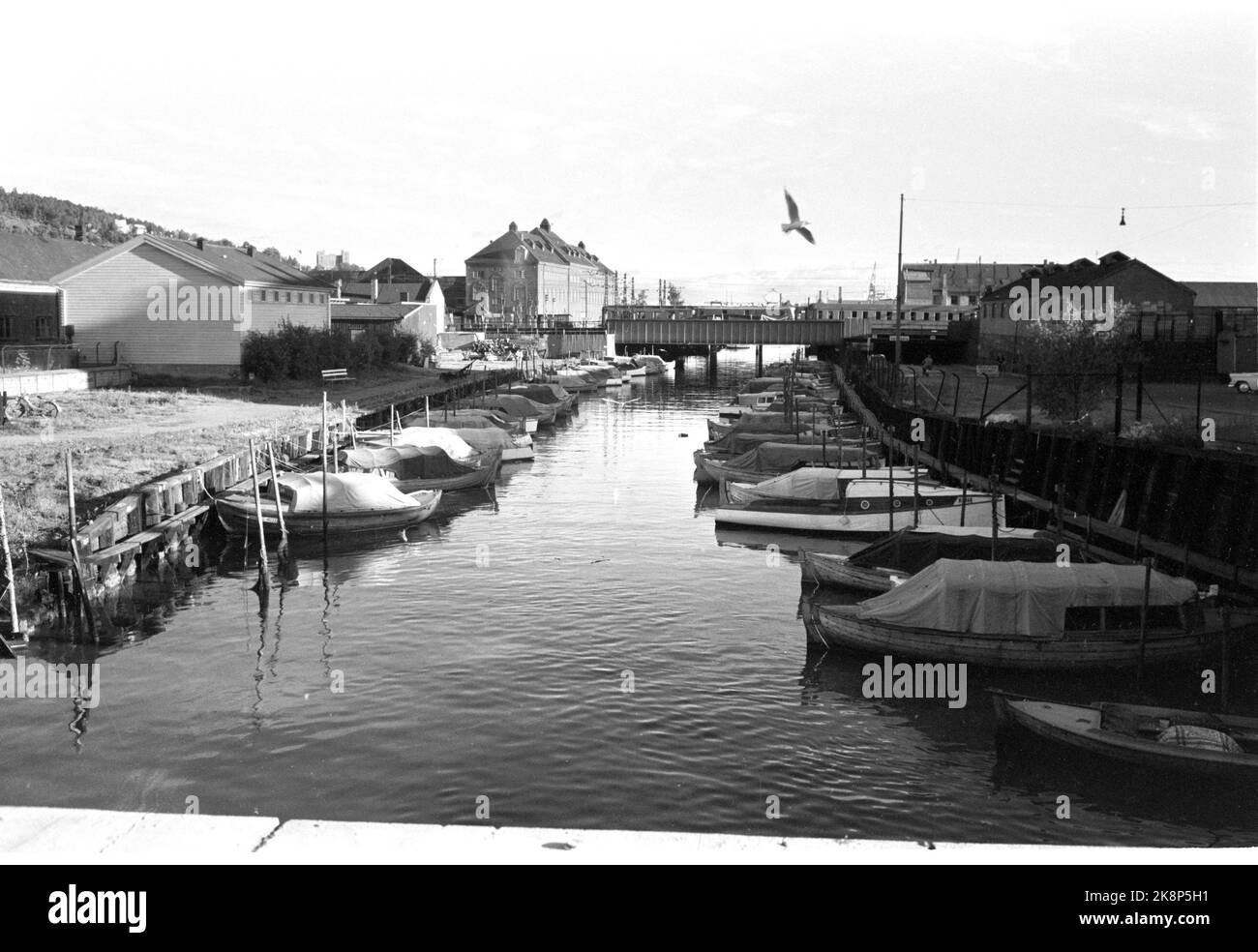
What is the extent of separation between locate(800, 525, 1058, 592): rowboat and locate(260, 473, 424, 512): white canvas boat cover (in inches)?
660

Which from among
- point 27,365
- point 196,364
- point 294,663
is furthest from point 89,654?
point 196,364

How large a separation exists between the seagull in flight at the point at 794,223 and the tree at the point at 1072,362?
21.2 metres

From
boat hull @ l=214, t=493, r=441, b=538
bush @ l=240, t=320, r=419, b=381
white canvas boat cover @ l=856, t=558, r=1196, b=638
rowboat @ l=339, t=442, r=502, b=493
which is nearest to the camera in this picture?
white canvas boat cover @ l=856, t=558, r=1196, b=638

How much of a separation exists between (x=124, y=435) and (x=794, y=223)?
3414cm

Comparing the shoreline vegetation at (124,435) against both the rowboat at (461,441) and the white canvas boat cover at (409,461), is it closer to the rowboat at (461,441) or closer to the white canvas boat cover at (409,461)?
the rowboat at (461,441)

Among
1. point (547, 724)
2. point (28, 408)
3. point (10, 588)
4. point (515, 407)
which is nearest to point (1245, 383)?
point (515, 407)

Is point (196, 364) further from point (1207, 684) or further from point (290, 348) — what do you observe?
point (1207, 684)

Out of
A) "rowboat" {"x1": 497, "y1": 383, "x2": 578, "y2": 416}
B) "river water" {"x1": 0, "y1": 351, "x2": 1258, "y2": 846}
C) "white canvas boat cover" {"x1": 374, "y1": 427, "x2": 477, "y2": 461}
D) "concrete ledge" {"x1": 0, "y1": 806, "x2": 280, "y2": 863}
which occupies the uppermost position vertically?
"rowboat" {"x1": 497, "y1": 383, "x2": 578, "y2": 416}

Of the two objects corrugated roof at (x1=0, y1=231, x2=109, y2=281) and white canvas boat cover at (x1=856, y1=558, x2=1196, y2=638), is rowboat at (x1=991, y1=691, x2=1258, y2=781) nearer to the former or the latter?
white canvas boat cover at (x1=856, y1=558, x2=1196, y2=638)

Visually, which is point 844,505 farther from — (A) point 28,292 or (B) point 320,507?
(A) point 28,292

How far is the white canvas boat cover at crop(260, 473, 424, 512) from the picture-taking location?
139ft

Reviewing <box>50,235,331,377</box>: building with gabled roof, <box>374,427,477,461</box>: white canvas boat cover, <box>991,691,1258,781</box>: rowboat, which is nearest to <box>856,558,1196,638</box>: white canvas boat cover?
<box>991,691,1258,781</box>: rowboat

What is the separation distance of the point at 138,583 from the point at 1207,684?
28458 mm

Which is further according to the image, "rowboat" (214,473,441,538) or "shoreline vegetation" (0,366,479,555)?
"rowboat" (214,473,441,538)
